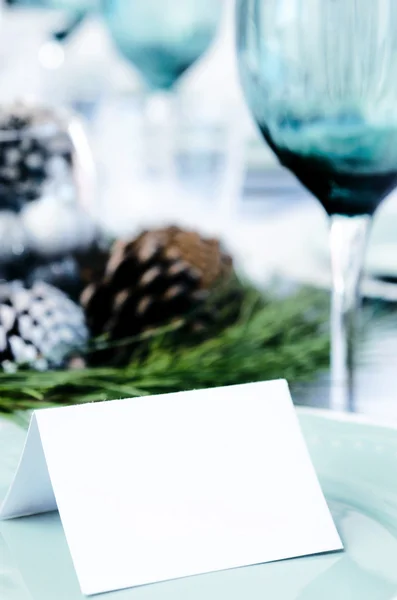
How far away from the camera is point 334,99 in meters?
0.31

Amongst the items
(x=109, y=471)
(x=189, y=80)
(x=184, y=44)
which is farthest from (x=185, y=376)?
(x=189, y=80)

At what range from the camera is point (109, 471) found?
0.21 metres

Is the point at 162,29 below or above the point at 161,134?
above

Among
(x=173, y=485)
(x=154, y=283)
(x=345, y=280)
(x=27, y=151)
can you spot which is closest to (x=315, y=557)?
(x=173, y=485)

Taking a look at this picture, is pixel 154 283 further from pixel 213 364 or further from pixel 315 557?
pixel 315 557

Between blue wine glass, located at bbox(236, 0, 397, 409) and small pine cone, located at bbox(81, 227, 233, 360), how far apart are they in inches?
4.2

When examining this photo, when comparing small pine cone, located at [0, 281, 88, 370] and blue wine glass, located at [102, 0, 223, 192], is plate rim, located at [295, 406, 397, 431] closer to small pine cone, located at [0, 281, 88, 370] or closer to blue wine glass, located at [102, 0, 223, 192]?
small pine cone, located at [0, 281, 88, 370]

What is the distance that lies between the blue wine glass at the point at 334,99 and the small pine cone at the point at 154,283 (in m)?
0.11

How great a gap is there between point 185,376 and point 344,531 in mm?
143

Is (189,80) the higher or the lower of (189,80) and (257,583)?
the lower

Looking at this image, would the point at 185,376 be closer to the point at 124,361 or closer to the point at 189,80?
the point at 124,361

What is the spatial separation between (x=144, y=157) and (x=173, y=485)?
67 cm

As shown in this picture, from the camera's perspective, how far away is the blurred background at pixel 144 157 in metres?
0.53

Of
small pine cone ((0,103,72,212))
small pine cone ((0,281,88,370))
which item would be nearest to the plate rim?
small pine cone ((0,281,88,370))
